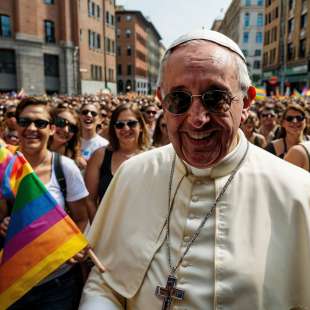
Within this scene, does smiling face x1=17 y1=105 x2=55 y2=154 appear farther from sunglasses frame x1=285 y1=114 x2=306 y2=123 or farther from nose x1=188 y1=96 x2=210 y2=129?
sunglasses frame x1=285 y1=114 x2=306 y2=123

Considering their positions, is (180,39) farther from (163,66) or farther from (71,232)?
(71,232)

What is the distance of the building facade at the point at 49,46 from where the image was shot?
33531 millimetres

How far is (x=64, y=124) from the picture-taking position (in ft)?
15.0

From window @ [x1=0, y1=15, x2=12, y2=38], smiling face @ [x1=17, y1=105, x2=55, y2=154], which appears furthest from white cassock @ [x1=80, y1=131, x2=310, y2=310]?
window @ [x1=0, y1=15, x2=12, y2=38]

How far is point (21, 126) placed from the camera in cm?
327

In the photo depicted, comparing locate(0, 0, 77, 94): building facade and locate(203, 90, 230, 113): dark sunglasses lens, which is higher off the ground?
locate(0, 0, 77, 94): building facade

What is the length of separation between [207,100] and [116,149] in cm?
275

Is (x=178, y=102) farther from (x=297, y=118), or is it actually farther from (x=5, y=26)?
(x=5, y=26)

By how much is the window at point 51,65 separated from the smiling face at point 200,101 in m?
36.8

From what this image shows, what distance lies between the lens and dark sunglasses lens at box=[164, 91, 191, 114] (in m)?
1.67

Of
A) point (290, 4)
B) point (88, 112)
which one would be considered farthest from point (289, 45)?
point (88, 112)

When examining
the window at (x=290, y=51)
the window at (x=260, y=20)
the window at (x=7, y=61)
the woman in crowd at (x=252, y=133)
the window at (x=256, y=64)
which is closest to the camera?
the woman in crowd at (x=252, y=133)

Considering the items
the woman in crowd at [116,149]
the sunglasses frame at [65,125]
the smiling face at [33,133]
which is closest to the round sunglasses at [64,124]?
the sunglasses frame at [65,125]

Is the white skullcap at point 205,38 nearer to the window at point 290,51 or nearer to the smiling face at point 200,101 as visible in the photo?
the smiling face at point 200,101
